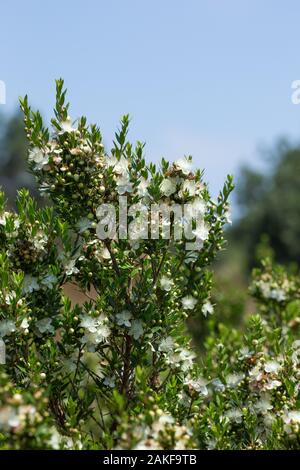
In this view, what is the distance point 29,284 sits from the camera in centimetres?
462

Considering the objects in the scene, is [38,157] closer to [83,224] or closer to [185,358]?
[83,224]

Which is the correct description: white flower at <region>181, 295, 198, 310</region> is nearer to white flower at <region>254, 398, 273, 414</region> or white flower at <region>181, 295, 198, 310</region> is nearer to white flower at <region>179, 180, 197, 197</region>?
white flower at <region>254, 398, 273, 414</region>

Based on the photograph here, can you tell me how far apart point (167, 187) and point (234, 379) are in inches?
68.9

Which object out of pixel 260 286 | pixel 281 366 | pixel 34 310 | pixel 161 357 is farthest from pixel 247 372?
pixel 260 286

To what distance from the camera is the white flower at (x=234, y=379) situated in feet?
17.2

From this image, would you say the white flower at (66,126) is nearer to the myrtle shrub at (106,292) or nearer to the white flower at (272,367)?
the myrtle shrub at (106,292)

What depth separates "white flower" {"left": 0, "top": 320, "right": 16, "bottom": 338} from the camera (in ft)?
14.2

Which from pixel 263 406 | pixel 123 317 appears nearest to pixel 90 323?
pixel 123 317

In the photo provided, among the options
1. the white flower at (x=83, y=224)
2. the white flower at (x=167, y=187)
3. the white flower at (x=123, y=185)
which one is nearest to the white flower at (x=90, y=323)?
the white flower at (x=83, y=224)

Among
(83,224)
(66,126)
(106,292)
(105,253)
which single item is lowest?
(106,292)

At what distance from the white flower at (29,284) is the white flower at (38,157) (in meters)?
0.79

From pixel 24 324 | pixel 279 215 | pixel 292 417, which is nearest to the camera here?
pixel 292 417

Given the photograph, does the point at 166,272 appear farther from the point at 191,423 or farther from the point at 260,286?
the point at 260,286
